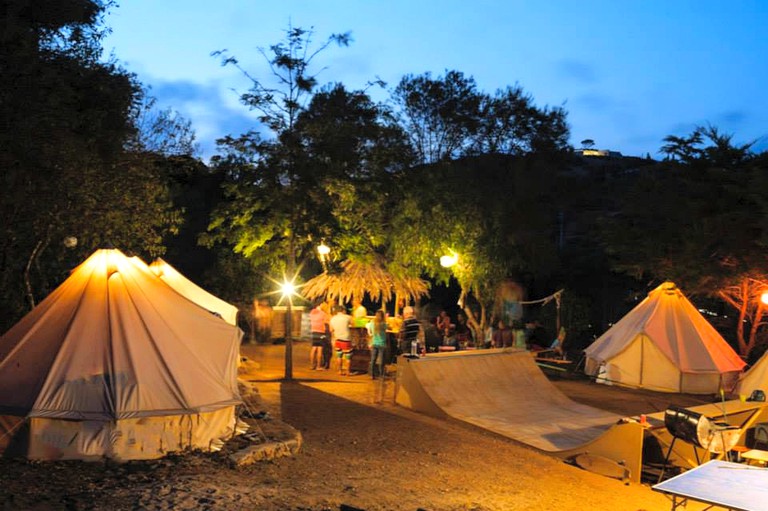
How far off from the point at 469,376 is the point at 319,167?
17.5 ft

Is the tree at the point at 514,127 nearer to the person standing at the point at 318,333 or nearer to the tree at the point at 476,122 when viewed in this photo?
the tree at the point at 476,122

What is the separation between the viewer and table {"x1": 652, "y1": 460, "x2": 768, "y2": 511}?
→ 564 cm

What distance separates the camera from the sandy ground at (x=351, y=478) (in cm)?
709

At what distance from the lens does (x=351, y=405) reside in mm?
13297

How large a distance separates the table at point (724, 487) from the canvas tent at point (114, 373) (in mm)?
5403

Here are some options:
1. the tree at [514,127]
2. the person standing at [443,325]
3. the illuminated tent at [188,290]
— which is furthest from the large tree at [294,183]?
the tree at [514,127]

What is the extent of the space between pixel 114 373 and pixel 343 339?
373 inches

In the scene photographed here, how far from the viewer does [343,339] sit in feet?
59.0

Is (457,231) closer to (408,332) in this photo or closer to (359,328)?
(408,332)

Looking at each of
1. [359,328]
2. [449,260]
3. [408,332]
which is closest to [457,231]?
[449,260]

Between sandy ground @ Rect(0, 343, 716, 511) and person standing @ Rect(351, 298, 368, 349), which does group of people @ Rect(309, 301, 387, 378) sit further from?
sandy ground @ Rect(0, 343, 716, 511)

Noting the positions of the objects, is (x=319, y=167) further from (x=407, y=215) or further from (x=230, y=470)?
(x=230, y=470)

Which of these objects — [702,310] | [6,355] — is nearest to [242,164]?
[6,355]

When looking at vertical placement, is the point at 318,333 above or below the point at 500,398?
above
